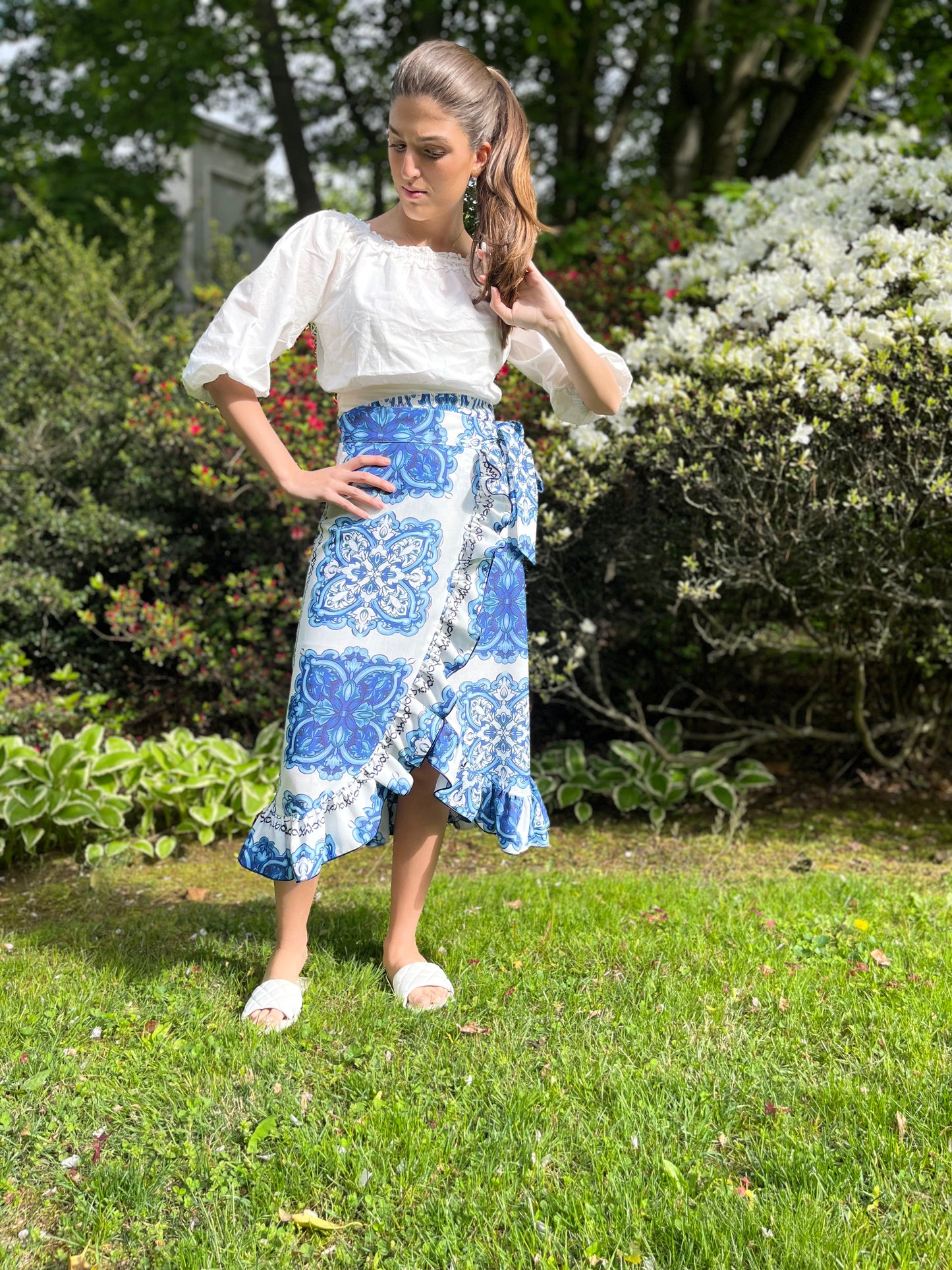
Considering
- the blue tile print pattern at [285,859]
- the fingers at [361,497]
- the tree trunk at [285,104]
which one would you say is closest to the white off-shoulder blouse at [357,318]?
the fingers at [361,497]

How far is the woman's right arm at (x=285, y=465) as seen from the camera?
231 cm

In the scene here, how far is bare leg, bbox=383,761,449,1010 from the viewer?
8.37 ft

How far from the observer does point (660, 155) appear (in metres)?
7.45

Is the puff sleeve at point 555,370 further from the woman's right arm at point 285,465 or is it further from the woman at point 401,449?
the woman's right arm at point 285,465

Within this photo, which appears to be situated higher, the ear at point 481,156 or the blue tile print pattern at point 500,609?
the ear at point 481,156

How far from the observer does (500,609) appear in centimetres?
250

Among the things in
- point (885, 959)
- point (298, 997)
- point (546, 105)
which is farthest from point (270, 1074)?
point (546, 105)

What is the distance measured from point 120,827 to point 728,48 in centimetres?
620

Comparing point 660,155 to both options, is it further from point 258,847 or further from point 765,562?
point 258,847

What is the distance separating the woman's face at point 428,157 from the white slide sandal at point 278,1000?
1696 millimetres

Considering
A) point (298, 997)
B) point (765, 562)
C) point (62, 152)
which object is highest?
point (62, 152)

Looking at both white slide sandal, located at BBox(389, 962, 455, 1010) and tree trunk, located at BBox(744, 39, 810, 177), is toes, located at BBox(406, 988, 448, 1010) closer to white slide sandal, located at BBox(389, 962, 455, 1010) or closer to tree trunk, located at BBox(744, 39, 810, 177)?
white slide sandal, located at BBox(389, 962, 455, 1010)

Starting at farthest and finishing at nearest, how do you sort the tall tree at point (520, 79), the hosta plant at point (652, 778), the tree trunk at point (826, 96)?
1. the tall tree at point (520, 79)
2. the tree trunk at point (826, 96)
3. the hosta plant at point (652, 778)

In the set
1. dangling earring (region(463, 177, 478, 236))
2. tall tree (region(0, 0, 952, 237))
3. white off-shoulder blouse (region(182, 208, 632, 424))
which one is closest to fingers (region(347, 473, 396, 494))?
white off-shoulder blouse (region(182, 208, 632, 424))
